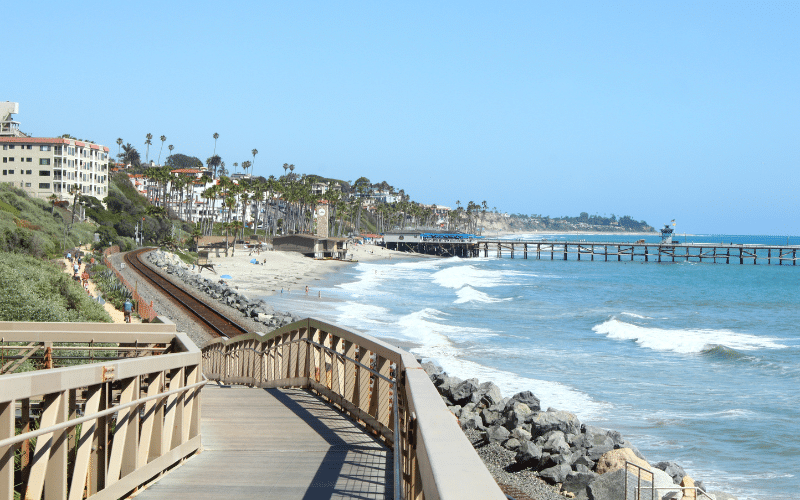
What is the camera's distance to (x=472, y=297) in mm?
55469

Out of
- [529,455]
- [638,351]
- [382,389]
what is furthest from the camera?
[638,351]

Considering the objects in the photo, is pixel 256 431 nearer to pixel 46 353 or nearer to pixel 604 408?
pixel 46 353

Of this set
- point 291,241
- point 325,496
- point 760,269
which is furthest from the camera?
point 760,269

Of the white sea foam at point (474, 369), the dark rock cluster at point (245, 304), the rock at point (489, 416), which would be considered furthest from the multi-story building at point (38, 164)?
Answer: the rock at point (489, 416)

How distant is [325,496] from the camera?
4.97 metres

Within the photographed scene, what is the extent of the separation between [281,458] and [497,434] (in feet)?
30.1

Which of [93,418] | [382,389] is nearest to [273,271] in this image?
[382,389]

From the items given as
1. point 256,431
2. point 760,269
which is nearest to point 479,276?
point 760,269

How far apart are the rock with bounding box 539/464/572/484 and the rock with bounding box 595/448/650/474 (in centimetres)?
76

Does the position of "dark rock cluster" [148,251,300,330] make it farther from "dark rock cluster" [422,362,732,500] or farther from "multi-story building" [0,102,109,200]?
"multi-story building" [0,102,109,200]

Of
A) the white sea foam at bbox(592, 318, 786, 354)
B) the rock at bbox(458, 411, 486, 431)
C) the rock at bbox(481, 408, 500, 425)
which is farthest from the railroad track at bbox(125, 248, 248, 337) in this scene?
the white sea foam at bbox(592, 318, 786, 354)

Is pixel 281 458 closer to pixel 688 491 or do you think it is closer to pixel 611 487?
pixel 611 487

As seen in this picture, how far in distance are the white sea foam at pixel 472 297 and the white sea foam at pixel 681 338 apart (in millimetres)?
12197

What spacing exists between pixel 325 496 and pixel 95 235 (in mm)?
73601
